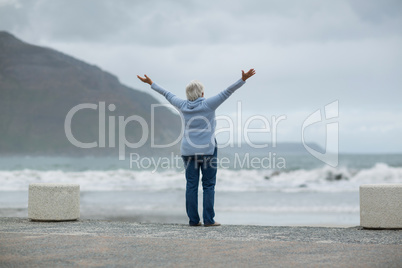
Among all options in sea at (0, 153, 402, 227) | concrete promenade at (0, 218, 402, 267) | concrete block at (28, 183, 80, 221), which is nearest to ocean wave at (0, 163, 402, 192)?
sea at (0, 153, 402, 227)

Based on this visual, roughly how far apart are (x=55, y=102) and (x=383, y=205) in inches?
3231

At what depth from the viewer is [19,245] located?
6.39 m

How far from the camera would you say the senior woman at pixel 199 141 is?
8148mm

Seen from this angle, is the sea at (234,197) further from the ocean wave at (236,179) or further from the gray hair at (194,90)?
the gray hair at (194,90)

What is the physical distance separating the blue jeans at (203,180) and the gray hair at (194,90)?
2.66ft

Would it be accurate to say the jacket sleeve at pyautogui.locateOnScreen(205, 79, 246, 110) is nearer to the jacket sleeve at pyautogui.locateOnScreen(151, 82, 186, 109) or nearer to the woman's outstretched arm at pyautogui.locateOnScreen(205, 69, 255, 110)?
the woman's outstretched arm at pyautogui.locateOnScreen(205, 69, 255, 110)

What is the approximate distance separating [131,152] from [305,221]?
58.6 metres

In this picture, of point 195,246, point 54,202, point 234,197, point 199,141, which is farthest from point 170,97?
point 234,197

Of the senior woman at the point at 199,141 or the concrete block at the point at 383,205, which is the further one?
the senior woman at the point at 199,141

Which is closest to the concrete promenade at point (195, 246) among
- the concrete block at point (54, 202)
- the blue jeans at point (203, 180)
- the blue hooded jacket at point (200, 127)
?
the blue jeans at point (203, 180)

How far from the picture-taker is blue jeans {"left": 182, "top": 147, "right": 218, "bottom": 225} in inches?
325

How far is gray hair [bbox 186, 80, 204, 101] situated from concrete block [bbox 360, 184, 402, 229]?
2607 mm

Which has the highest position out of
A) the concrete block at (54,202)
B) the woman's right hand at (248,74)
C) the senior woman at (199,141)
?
the woman's right hand at (248,74)

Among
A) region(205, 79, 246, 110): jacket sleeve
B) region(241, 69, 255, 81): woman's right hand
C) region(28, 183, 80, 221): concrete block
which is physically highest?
region(241, 69, 255, 81): woman's right hand
